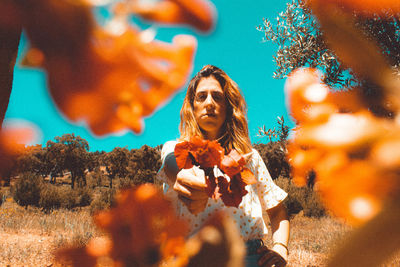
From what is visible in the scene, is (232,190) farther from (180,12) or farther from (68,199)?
(68,199)

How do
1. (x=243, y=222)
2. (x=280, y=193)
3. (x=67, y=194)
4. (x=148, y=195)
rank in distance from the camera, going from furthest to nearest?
(x=67, y=194) < (x=280, y=193) < (x=243, y=222) < (x=148, y=195)

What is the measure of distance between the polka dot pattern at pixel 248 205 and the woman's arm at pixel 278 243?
41 millimetres

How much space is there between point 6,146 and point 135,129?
0.06 metres

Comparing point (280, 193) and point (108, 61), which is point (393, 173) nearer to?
point (108, 61)

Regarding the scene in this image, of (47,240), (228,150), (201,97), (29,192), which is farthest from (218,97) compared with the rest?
(29,192)

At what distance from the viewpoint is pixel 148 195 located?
10.6 inches

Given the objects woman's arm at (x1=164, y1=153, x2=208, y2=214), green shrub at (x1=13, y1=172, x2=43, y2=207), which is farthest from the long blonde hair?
green shrub at (x1=13, y1=172, x2=43, y2=207)

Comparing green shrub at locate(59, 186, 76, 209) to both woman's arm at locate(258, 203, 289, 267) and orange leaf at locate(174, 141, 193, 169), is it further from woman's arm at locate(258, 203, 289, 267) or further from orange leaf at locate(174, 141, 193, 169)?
orange leaf at locate(174, 141, 193, 169)

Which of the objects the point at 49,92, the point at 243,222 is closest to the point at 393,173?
the point at 49,92

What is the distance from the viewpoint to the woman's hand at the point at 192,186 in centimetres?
33

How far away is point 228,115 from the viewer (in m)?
0.83

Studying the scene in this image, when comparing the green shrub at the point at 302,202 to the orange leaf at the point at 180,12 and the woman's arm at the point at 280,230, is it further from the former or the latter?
the orange leaf at the point at 180,12

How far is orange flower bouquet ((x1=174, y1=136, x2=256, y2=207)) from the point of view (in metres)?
0.32

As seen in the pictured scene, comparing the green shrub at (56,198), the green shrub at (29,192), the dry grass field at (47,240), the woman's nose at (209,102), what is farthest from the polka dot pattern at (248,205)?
the green shrub at (56,198)
